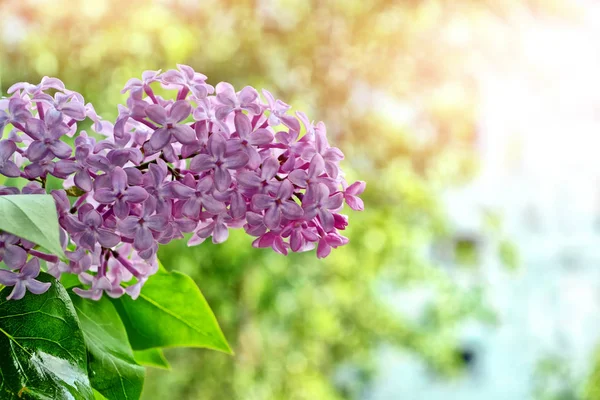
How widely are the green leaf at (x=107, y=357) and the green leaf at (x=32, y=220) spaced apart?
0.08m

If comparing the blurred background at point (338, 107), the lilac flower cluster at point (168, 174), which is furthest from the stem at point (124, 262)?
the blurred background at point (338, 107)

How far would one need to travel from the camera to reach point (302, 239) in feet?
0.87

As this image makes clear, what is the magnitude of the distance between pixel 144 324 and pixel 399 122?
87.2 inches

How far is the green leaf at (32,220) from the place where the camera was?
0.64 feet

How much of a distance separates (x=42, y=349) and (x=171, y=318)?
113 millimetres

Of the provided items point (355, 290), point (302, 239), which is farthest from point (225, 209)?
point (355, 290)

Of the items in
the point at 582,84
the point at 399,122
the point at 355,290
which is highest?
the point at 582,84

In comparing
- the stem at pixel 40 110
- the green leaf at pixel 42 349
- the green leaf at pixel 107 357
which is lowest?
the green leaf at pixel 42 349

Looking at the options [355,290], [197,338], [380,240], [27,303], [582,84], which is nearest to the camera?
[27,303]

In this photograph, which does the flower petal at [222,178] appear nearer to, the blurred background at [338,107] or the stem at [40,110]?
the stem at [40,110]

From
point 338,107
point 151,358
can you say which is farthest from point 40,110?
point 338,107

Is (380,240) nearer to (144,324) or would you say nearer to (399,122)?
(399,122)

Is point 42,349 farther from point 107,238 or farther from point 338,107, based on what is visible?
point 338,107

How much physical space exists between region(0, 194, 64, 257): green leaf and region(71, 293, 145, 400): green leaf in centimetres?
8
